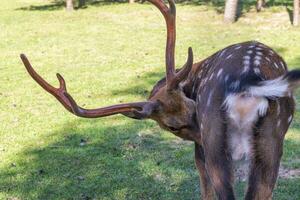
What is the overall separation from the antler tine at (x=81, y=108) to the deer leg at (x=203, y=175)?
572 mm

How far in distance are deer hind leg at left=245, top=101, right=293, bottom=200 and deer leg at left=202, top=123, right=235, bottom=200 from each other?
0.43 feet

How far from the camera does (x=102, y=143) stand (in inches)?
294

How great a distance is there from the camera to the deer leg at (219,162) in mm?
3506

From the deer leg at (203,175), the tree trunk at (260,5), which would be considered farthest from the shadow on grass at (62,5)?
the deer leg at (203,175)

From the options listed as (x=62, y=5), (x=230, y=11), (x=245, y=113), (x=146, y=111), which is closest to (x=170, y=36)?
(x=146, y=111)

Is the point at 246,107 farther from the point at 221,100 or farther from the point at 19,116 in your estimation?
the point at 19,116

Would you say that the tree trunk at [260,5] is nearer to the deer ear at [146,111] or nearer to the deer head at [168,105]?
the deer head at [168,105]

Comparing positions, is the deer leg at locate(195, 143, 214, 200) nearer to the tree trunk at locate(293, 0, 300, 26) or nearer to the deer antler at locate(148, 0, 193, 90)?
the deer antler at locate(148, 0, 193, 90)

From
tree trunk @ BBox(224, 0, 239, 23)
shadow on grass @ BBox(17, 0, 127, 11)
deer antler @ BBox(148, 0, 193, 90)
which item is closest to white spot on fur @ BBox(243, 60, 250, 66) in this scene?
deer antler @ BBox(148, 0, 193, 90)

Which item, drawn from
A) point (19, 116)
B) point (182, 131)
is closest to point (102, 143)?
point (19, 116)

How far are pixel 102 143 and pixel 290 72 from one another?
178 inches

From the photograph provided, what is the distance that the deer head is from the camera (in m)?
4.06

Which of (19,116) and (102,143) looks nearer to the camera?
(102,143)

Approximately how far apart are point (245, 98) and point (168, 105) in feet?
3.23
